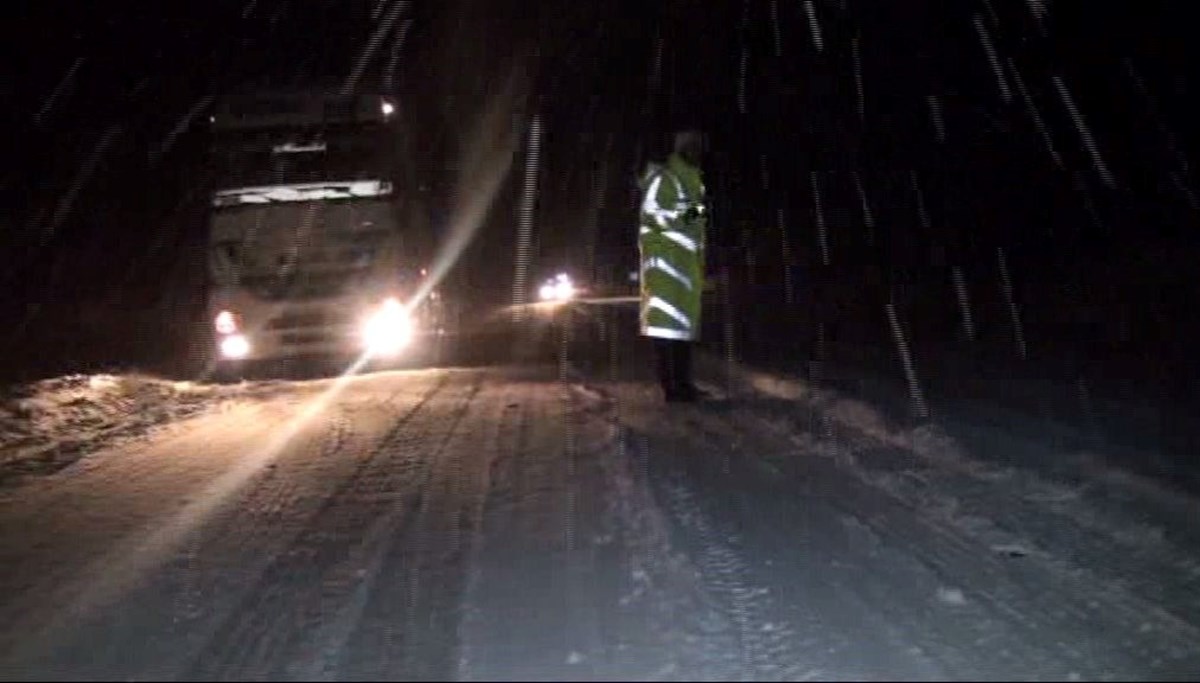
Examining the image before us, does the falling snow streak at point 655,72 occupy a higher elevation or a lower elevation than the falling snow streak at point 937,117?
higher

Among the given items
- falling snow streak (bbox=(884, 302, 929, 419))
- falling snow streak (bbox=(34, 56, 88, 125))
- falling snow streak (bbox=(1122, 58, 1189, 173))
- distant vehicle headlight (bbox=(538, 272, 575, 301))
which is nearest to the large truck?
falling snow streak (bbox=(884, 302, 929, 419))

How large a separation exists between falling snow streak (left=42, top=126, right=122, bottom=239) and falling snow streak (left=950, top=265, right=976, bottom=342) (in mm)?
23578

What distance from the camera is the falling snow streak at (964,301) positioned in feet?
53.3

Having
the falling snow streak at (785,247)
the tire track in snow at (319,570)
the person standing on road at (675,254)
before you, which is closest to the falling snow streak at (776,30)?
the falling snow streak at (785,247)

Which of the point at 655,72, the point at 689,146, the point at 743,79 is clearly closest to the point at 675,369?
the point at 689,146

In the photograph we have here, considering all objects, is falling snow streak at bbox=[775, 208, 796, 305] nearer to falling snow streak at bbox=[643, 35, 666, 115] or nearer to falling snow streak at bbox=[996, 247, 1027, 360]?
falling snow streak at bbox=[643, 35, 666, 115]

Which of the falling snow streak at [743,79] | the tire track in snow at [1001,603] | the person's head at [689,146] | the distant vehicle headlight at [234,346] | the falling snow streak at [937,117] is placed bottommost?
the tire track in snow at [1001,603]

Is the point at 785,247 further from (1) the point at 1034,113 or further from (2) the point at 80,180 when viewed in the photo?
(2) the point at 80,180

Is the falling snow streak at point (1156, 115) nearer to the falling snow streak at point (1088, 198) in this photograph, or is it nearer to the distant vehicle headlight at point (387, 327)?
the falling snow streak at point (1088, 198)

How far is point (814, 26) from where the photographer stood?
20750 millimetres

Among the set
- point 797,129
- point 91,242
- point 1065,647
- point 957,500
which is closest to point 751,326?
point 797,129

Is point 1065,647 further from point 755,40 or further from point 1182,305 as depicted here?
point 755,40

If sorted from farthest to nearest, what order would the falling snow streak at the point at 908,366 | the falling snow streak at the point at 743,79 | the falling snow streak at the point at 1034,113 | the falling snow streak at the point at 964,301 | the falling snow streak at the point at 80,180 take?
the falling snow streak at the point at 80,180 → the falling snow streak at the point at 743,79 → the falling snow streak at the point at 1034,113 → the falling snow streak at the point at 964,301 → the falling snow streak at the point at 908,366

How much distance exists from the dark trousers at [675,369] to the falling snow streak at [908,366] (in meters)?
1.96
